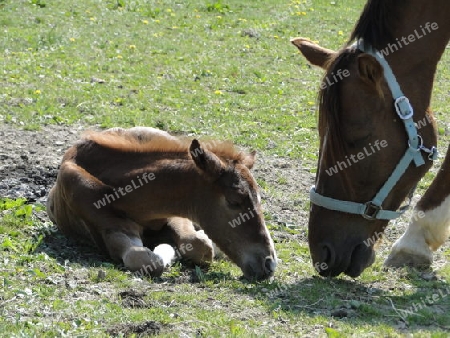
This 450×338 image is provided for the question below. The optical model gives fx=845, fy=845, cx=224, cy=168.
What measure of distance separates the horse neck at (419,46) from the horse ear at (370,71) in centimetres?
13

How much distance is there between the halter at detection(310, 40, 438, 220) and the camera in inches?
202

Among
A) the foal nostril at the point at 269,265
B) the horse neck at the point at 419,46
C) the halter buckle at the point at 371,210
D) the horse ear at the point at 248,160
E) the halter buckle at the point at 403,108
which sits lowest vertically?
the foal nostril at the point at 269,265

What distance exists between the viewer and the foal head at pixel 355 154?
5176 millimetres

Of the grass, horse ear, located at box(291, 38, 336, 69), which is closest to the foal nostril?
the grass

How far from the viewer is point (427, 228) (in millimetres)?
6285

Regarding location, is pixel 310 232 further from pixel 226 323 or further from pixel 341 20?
pixel 341 20

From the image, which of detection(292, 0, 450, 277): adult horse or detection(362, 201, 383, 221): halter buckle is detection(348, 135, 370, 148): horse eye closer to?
detection(292, 0, 450, 277): adult horse

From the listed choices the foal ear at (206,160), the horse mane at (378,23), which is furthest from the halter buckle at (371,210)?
the foal ear at (206,160)

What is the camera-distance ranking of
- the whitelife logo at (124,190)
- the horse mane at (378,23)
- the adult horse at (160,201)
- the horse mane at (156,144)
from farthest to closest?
1. the whitelife logo at (124,190)
2. the horse mane at (156,144)
3. the adult horse at (160,201)
4. the horse mane at (378,23)

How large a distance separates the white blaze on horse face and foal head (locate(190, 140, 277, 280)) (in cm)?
101

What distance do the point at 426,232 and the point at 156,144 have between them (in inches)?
88.3

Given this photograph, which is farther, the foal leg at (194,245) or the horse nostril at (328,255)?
the foal leg at (194,245)

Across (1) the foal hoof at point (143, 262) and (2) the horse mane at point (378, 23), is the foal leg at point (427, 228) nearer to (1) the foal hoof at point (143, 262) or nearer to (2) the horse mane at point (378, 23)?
(2) the horse mane at point (378, 23)

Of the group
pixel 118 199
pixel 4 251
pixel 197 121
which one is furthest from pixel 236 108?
pixel 4 251
